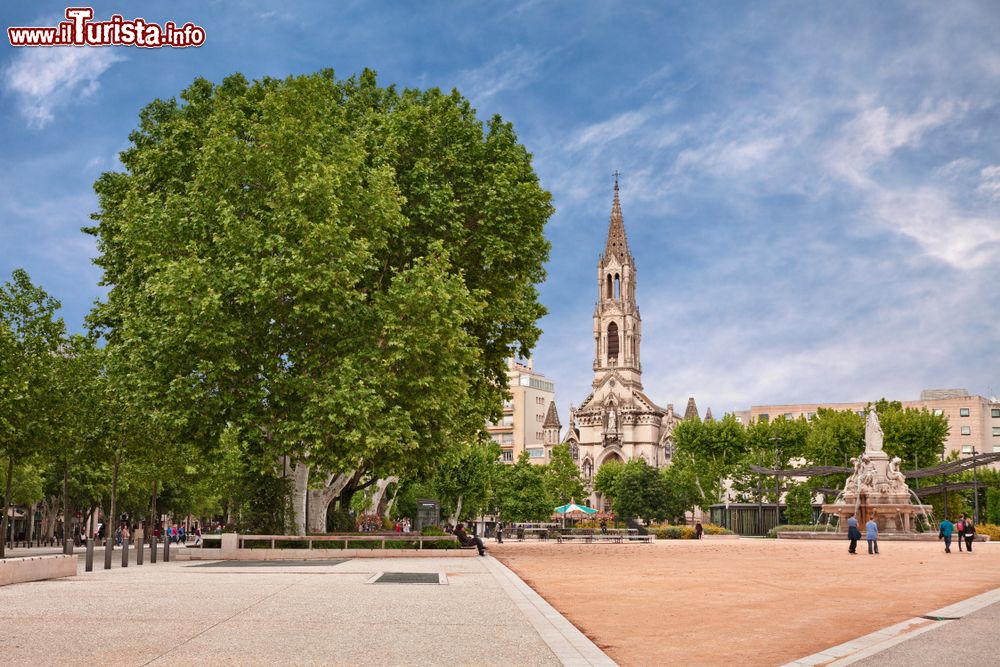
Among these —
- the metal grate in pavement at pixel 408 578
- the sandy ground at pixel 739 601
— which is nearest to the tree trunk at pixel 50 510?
the sandy ground at pixel 739 601

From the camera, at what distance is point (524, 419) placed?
178 meters

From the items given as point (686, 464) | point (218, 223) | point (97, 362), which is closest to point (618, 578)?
point (218, 223)

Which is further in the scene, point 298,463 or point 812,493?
point 812,493

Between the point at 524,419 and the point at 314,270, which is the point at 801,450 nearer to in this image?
the point at 314,270

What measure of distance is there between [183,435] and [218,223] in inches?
264

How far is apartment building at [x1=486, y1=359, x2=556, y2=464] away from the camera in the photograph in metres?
175

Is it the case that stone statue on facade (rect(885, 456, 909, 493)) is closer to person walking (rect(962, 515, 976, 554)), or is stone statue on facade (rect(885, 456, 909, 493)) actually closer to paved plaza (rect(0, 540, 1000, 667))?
person walking (rect(962, 515, 976, 554))

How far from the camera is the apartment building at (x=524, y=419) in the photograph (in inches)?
6905

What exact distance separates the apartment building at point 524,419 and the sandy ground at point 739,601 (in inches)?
5653

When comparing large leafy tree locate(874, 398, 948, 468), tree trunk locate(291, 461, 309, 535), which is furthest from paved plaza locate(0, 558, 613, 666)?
large leafy tree locate(874, 398, 948, 468)

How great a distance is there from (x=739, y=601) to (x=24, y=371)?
87.0 feet

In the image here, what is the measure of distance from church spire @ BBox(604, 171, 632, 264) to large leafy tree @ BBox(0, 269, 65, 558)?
133004mm

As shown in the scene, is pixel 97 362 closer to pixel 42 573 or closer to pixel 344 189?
pixel 344 189

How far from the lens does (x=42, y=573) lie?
2044 centimetres
